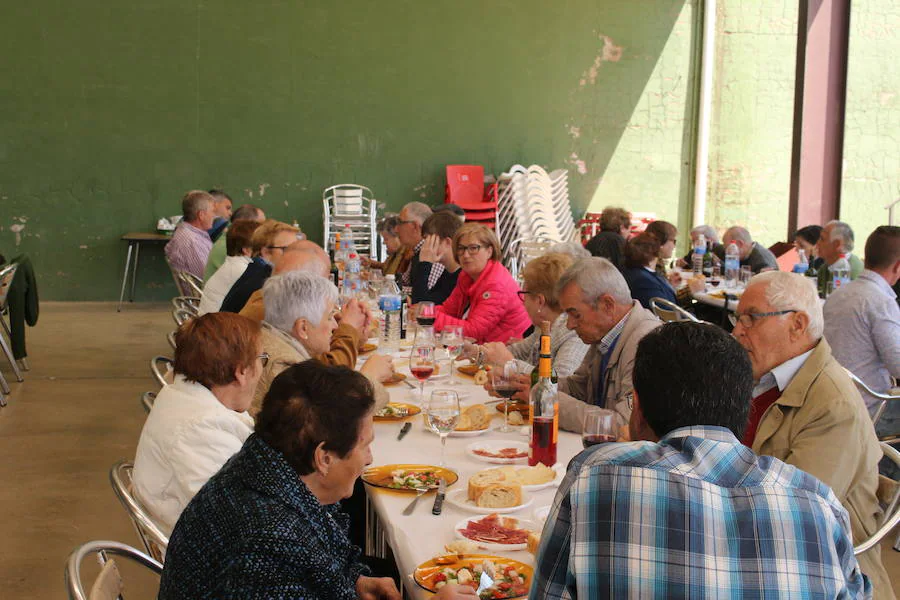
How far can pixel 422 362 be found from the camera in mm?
3277

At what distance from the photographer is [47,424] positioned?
6.01 meters

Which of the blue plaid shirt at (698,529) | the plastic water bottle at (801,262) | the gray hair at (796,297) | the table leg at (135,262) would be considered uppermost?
the gray hair at (796,297)

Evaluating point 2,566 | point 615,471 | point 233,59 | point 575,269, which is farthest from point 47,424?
point 233,59

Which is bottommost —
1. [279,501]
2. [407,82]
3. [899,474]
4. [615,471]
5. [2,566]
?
[2,566]

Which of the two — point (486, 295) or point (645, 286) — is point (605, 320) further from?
point (645, 286)

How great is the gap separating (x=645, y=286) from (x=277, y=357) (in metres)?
3.39

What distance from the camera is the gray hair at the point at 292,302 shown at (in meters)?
3.25

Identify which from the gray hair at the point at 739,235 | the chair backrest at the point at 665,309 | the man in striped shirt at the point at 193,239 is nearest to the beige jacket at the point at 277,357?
the chair backrest at the point at 665,309

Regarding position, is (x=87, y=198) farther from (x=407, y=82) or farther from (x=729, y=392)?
(x=729, y=392)

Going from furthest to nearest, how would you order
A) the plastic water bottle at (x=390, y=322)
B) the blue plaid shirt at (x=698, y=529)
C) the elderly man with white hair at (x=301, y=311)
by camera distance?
the plastic water bottle at (x=390, y=322) → the elderly man with white hair at (x=301, y=311) → the blue plaid shirt at (x=698, y=529)

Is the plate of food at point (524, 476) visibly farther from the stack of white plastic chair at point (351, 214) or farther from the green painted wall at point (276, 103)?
the green painted wall at point (276, 103)

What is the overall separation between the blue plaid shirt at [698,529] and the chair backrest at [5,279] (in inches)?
243

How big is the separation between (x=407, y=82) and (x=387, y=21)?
2.42 ft

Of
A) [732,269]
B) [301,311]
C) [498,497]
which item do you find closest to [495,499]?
[498,497]
